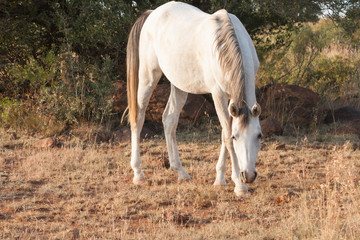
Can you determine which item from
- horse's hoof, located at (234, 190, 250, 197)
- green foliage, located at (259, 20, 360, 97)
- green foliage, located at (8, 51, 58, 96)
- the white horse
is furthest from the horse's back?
green foliage, located at (259, 20, 360, 97)

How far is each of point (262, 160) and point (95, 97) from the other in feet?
11.1

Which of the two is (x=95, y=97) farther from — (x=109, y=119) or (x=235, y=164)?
(x=235, y=164)

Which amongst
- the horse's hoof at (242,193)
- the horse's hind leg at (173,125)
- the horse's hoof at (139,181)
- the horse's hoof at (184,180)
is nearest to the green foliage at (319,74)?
the horse's hind leg at (173,125)

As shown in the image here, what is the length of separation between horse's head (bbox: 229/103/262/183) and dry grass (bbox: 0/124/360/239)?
457 millimetres

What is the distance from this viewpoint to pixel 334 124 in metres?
8.11

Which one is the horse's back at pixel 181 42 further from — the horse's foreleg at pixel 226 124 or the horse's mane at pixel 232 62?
the horse's foreleg at pixel 226 124

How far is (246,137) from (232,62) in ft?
2.50

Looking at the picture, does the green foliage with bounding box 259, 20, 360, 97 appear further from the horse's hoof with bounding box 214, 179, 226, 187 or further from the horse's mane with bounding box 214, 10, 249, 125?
the horse's mane with bounding box 214, 10, 249, 125

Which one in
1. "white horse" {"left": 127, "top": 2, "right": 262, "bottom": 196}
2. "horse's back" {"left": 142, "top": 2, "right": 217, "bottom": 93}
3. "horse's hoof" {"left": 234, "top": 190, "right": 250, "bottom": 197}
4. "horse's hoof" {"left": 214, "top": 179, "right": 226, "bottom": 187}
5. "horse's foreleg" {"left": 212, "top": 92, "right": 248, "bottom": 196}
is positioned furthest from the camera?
"horse's hoof" {"left": 214, "top": 179, "right": 226, "bottom": 187}

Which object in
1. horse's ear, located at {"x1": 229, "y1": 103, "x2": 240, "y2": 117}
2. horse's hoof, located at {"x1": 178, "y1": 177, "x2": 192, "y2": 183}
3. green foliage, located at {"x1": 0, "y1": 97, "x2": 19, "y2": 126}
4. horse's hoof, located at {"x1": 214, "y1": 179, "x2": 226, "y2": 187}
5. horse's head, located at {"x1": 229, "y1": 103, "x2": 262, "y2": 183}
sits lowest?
green foliage, located at {"x1": 0, "y1": 97, "x2": 19, "y2": 126}

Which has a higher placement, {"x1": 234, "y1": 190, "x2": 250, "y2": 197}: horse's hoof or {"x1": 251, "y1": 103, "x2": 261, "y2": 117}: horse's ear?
{"x1": 251, "y1": 103, "x2": 261, "y2": 117}: horse's ear

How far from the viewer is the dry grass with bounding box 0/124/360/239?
357 centimetres

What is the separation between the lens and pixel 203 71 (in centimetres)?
472

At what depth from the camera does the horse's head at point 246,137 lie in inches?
151
